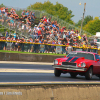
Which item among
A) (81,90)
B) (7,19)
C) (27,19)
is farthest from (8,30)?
(81,90)

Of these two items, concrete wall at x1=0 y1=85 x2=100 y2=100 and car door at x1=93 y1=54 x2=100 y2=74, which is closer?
concrete wall at x1=0 y1=85 x2=100 y2=100

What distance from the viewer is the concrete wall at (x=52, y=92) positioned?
5918 millimetres

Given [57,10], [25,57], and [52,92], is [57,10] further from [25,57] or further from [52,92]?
[52,92]

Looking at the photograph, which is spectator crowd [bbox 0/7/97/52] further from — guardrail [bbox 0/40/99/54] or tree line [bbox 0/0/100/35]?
tree line [bbox 0/0/100/35]

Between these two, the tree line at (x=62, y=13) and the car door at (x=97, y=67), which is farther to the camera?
the tree line at (x=62, y=13)

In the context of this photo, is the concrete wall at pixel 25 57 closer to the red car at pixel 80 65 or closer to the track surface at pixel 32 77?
the track surface at pixel 32 77

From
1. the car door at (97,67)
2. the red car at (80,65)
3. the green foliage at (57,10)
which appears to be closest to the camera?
the red car at (80,65)

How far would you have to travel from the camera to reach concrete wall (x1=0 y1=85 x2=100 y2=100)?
5.92 m

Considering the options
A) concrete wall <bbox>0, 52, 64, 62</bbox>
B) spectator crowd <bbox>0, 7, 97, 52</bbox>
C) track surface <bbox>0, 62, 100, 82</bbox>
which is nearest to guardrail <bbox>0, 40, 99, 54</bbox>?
spectator crowd <bbox>0, 7, 97, 52</bbox>

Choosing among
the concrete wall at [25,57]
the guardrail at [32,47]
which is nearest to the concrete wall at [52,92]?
the concrete wall at [25,57]

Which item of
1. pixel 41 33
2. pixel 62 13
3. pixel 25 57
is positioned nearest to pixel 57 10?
pixel 62 13

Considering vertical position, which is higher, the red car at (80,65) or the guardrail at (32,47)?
the guardrail at (32,47)

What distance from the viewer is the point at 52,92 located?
259 inches

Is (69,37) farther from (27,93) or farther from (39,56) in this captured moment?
(27,93)
